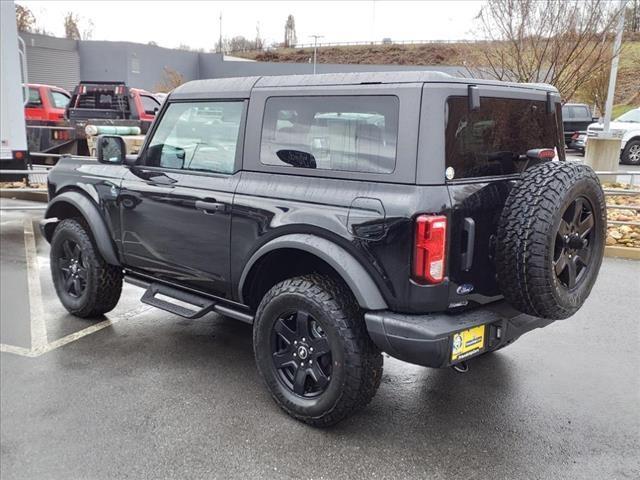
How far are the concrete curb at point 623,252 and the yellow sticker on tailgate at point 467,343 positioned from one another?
4.95 metres

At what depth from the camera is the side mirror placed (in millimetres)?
4402

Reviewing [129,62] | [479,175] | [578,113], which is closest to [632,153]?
[578,113]

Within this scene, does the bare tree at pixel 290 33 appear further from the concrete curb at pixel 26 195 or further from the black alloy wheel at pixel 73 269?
the black alloy wheel at pixel 73 269

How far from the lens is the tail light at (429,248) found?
108 inches

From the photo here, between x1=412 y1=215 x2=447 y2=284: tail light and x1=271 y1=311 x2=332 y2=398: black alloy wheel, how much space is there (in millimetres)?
703

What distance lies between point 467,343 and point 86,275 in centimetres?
323

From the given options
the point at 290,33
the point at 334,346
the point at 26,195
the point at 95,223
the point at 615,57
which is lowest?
the point at 26,195

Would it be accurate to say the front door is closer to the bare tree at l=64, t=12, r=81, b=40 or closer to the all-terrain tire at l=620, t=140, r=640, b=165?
the all-terrain tire at l=620, t=140, r=640, b=165

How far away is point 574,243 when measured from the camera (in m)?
3.10

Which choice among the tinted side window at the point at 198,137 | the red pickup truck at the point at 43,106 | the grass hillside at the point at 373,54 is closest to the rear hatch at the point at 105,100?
the red pickup truck at the point at 43,106

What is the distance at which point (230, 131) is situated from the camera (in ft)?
12.3

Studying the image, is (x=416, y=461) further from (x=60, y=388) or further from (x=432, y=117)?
(x=60, y=388)

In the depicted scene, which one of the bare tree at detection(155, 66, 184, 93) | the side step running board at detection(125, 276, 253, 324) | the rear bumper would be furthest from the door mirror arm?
the bare tree at detection(155, 66, 184, 93)

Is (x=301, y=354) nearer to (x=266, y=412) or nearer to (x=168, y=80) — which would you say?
(x=266, y=412)
